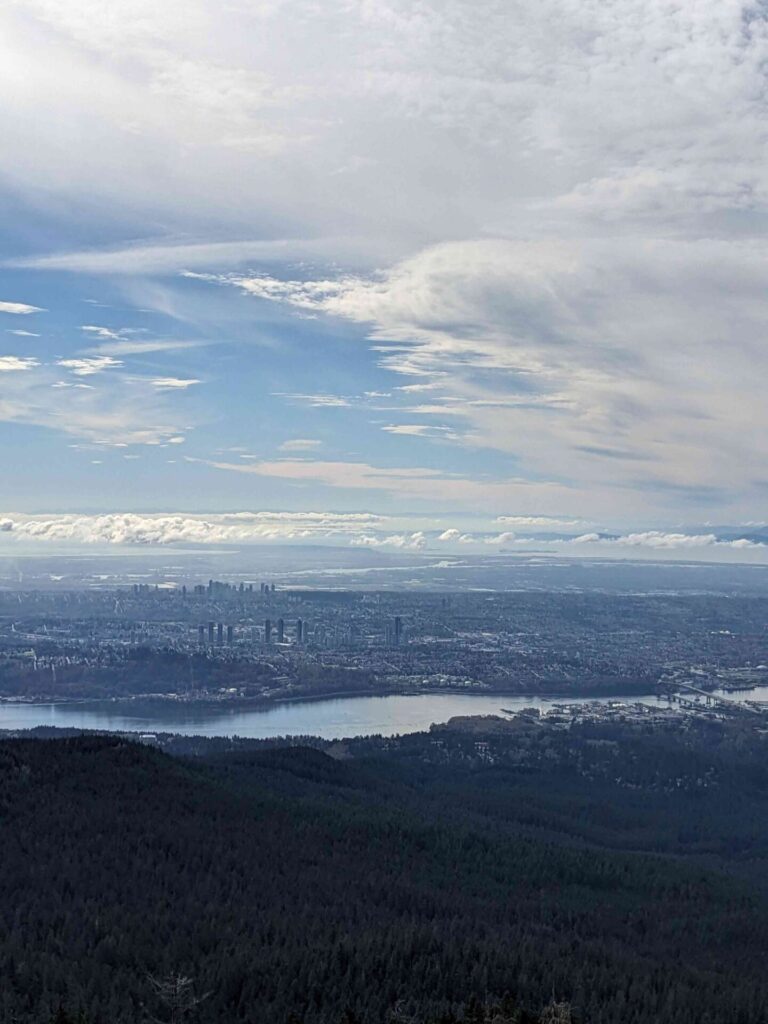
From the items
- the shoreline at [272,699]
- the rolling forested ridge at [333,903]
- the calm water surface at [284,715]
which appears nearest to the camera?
the rolling forested ridge at [333,903]

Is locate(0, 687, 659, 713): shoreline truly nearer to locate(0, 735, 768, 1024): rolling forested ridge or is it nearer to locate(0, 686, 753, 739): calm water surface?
locate(0, 686, 753, 739): calm water surface

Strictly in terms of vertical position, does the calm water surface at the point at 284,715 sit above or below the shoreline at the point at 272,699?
below

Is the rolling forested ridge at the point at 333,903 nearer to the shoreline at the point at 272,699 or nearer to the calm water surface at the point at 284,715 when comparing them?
the calm water surface at the point at 284,715

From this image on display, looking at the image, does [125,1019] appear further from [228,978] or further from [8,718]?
[8,718]

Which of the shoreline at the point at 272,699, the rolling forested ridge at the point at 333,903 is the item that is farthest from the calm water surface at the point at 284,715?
the rolling forested ridge at the point at 333,903

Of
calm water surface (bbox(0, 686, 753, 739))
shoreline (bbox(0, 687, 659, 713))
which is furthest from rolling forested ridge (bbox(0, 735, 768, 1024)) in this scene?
shoreline (bbox(0, 687, 659, 713))

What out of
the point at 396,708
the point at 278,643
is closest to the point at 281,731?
the point at 396,708
